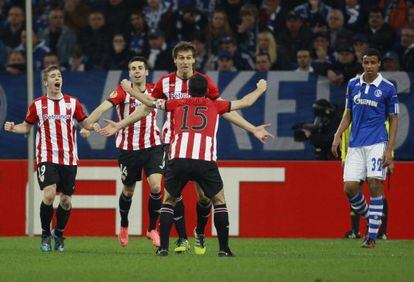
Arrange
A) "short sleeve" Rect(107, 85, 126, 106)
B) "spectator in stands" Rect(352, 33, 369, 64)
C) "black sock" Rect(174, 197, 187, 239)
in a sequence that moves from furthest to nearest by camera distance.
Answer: "spectator in stands" Rect(352, 33, 369, 64) → "short sleeve" Rect(107, 85, 126, 106) → "black sock" Rect(174, 197, 187, 239)

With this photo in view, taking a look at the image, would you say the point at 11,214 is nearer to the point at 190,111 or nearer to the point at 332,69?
the point at 332,69

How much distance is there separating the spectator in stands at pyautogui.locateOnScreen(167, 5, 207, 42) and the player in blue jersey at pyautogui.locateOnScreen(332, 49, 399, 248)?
6.68m

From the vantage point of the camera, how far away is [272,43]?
61.5 ft

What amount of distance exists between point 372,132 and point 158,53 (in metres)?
6.76

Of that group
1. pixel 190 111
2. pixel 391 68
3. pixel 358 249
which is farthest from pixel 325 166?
A: pixel 190 111

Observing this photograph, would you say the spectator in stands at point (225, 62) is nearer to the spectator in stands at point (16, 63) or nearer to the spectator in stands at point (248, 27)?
the spectator in stands at point (248, 27)

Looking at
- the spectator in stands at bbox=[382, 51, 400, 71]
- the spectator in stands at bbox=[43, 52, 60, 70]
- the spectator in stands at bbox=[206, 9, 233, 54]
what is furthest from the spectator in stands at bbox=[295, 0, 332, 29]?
the spectator in stands at bbox=[43, 52, 60, 70]

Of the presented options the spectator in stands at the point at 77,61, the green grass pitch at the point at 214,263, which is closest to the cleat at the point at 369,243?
the green grass pitch at the point at 214,263

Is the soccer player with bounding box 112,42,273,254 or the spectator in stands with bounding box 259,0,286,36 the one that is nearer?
the soccer player with bounding box 112,42,273,254

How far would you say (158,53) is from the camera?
19.2 m

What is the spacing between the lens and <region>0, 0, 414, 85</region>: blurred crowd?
1847 cm

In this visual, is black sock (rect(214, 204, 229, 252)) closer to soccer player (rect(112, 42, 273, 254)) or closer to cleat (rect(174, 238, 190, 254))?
soccer player (rect(112, 42, 273, 254))

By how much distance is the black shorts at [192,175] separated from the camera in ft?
36.8

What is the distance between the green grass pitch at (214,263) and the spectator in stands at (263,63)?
4.22 meters
